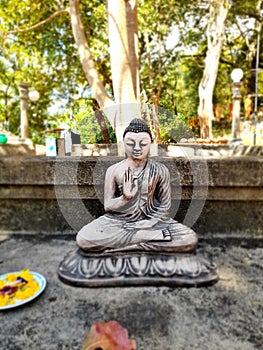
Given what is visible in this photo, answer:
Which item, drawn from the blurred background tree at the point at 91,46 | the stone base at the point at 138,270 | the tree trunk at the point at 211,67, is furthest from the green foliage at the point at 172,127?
the tree trunk at the point at 211,67

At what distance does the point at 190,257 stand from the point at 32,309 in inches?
33.7

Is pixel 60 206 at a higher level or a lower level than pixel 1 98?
lower

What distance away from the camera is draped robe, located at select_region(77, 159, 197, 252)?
1649 mm

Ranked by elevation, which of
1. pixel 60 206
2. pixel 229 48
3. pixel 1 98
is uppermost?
pixel 229 48

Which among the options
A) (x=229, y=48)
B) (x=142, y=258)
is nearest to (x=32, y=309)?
(x=142, y=258)

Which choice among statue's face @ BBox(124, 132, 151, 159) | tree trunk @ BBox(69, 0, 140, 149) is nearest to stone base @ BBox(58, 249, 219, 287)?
statue's face @ BBox(124, 132, 151, 159)

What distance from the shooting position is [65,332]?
1.20 meters

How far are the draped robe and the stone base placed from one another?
0.06 metres

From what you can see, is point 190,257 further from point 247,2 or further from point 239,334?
point 247,2

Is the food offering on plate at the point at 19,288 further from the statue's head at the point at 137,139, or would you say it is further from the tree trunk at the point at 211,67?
the tree trunk at the point at 211,67

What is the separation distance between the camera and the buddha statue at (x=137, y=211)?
5.42ft

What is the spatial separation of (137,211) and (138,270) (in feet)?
1.32

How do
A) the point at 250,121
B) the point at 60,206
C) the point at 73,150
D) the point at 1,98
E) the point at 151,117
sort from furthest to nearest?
1. the point at 1,98
2. the point at 250,121
3. the point at 73,150
4. the point at 60,206
5. the point at 151,117

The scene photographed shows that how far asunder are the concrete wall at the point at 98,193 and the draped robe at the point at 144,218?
0.33 meters
